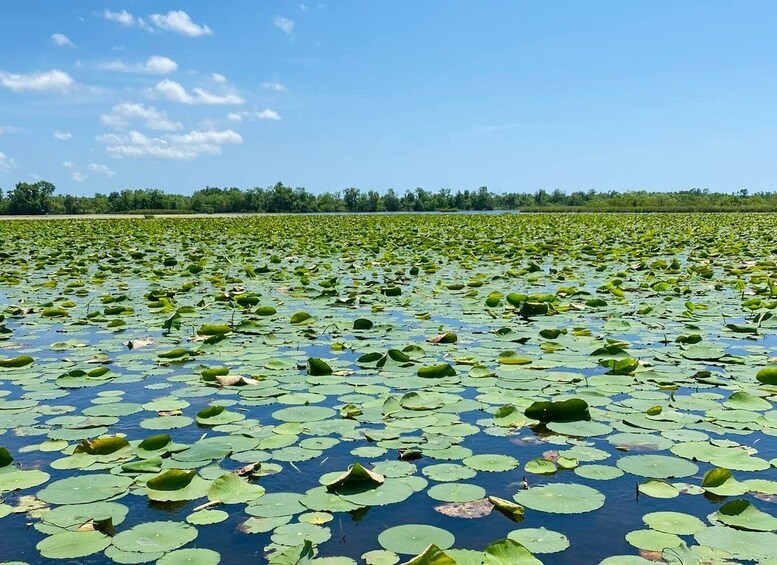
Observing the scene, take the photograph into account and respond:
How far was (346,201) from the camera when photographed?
292 ft

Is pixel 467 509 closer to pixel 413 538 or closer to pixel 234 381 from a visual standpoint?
pixel 413 538

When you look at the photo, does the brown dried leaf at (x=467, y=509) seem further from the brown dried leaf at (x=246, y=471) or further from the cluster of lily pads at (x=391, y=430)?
the brown dried leaf at (x=246, y=471)

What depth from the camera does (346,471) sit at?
9.39 feet

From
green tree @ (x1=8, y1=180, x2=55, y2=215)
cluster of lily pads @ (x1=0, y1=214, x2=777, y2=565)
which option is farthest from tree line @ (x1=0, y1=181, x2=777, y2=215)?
cluster of lily pads @ (x1=0, y1=214, x2=777, y2=565)

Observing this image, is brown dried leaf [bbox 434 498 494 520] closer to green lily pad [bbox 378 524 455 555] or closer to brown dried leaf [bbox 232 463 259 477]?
green lily pad [bbox 378 524 455 555]

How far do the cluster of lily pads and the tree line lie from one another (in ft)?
185

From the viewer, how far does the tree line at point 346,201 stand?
6506 centimetres

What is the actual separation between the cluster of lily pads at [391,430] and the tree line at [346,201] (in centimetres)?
5625

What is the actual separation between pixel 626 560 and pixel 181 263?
1099cm

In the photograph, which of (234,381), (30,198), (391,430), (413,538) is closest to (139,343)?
(234,381)

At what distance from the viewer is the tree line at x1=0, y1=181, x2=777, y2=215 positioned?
65062 millimetres

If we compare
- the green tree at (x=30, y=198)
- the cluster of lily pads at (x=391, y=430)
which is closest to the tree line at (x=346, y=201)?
the green tree at (x=30, y=198)

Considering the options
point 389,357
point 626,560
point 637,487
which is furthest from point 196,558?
point 389,357

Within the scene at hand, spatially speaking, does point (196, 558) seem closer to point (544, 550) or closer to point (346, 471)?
point (346, 471)
